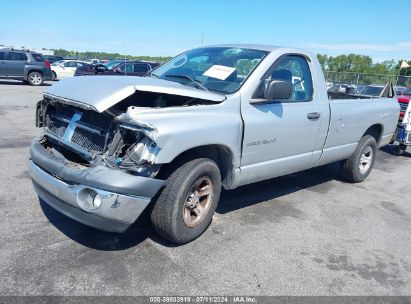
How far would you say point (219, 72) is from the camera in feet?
13.9

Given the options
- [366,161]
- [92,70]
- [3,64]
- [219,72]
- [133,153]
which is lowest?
[92,70]

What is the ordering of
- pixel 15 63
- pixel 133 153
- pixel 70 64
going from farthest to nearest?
pixel 70 64, pixel 15 63, pixel 133 153

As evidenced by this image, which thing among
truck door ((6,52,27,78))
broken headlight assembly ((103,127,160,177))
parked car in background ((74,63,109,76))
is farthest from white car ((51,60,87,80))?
broken headlight assembly ((103,127,160,177))

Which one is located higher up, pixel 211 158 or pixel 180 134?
→ pixel 180 134

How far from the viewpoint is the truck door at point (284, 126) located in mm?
4039

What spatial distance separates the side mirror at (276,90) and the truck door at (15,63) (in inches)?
727

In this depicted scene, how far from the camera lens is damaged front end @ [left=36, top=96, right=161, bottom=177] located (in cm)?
310

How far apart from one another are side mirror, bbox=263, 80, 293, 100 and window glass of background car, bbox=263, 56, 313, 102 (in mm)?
479

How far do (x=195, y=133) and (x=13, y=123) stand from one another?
23.4ft

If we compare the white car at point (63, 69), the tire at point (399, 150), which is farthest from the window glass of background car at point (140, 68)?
the tire at point (399, 150)

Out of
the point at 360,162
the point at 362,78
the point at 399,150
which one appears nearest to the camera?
the point at 360,162

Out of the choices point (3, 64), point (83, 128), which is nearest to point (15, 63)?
point (3, 64)

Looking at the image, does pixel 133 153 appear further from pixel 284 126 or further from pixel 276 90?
pixel 284 126

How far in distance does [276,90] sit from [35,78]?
18945 mm
